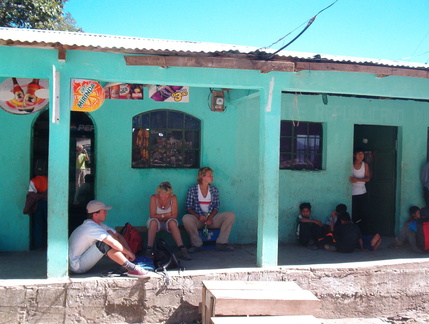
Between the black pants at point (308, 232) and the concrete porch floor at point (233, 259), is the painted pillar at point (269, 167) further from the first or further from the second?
the black pants at point (308, 232)

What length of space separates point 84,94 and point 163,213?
7.60 ft

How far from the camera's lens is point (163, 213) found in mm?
6504

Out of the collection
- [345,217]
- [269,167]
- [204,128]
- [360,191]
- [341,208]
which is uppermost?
[204,128]

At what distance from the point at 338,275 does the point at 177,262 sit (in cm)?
221

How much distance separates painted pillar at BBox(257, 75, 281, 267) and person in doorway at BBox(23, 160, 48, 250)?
3256 millimetres

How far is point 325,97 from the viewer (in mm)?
7664

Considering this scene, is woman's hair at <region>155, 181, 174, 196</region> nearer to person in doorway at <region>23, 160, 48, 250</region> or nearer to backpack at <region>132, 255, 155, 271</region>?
backpack at <region>132, 255, 155, 271</region>

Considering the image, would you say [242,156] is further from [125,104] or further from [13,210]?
[13,210]

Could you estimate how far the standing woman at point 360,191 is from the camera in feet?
25.9

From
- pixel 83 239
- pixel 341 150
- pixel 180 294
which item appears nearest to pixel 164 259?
pixel 180 294

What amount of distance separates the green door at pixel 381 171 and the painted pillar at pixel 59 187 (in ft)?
19.4

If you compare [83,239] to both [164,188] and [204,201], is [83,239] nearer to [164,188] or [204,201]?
[164,188]

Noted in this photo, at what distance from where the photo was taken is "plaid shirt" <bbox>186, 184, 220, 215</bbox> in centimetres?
682

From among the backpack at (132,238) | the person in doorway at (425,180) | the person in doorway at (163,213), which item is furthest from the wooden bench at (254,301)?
the person in doorway at (425,180)
